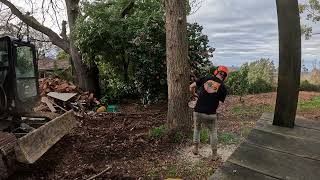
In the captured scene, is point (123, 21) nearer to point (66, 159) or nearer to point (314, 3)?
point (314, 3)

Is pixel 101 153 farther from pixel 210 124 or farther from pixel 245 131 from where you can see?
pixel 245 131

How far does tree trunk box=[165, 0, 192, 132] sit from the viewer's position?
30.1 feet

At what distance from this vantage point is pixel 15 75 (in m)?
8.25

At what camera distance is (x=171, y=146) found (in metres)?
8.85

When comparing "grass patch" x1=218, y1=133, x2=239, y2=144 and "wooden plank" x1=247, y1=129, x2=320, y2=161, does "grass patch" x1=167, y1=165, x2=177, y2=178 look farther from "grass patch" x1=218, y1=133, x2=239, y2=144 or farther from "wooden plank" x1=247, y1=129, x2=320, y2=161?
"wooden plank" x1=247, y1=129, x2=320, y2=161

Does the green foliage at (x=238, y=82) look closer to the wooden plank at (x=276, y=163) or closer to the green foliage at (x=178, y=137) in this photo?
the green foliage at (x=178, y=137)

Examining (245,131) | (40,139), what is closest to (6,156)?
(40,139)

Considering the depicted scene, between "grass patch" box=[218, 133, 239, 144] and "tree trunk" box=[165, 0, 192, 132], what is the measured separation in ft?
2.72

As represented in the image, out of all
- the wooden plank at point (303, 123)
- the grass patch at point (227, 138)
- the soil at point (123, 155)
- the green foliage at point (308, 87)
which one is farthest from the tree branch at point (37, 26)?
the wooden plank at point (303, 123)

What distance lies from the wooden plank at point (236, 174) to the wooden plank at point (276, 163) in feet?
0.09

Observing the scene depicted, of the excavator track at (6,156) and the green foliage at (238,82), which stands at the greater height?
the green foliage at (238,82)

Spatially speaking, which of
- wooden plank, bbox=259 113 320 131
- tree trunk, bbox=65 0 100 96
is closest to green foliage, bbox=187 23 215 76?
tree trunk, bbox=65 0 100 96

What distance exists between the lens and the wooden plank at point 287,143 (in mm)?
1668

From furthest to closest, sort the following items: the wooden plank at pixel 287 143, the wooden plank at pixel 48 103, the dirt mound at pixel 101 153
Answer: the wooden plank at pixel 48 103 < the dirt mound at pixel 101 153 < the wooden plank at pixel 287 143
